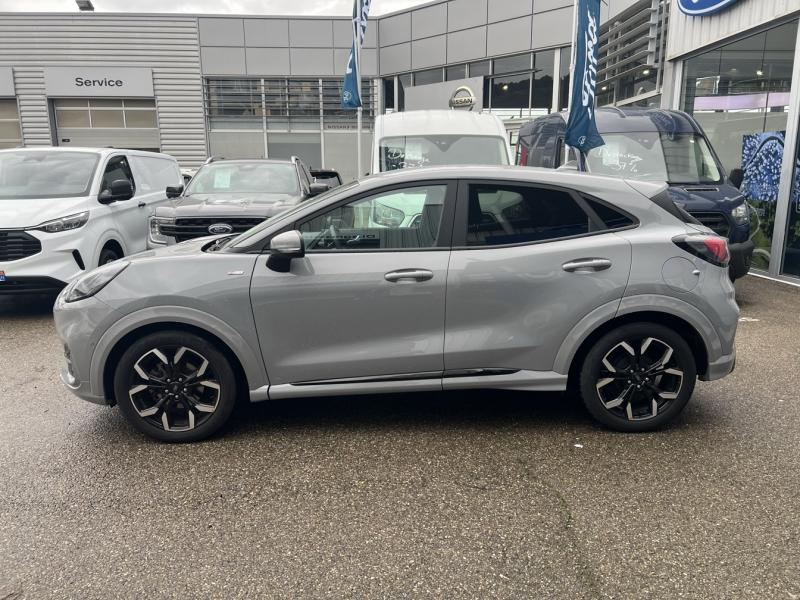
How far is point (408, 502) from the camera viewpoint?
3203 millimetres

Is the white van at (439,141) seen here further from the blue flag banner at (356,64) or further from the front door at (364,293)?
the front door at (364,293)

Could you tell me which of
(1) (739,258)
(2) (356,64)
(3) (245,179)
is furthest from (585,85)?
A: (2) (356,64)

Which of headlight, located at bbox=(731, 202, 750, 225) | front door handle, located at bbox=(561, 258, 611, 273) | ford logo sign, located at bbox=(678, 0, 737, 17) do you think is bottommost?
headlight, located at bbox=(731, 202, 750, 225)

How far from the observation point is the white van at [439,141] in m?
9.31

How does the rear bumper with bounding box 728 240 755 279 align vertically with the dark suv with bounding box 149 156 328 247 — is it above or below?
below

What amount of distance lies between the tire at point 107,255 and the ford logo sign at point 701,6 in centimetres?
1015

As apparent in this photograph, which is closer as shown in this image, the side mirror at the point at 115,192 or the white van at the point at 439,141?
the side mirror at the point at 115,192

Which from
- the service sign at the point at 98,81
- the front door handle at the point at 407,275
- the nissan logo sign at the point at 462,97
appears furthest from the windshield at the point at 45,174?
the service sign at the point at 98,81

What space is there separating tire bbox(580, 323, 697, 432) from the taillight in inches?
19.5

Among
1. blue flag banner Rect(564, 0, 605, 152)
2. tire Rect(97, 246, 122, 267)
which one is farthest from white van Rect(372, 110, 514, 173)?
tire Rect(97, 246, 122, 267)

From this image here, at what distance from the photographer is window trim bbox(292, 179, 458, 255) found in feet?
12.5

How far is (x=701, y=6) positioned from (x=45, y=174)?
1084 cm

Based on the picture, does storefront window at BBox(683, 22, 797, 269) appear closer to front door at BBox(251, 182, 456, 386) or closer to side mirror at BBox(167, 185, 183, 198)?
front door at BBox(251, 182, 456, 386)

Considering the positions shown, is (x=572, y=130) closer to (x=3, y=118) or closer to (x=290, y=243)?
(x=290, y=243)
